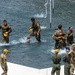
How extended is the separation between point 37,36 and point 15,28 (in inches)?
302

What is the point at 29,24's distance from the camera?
42.7 meters

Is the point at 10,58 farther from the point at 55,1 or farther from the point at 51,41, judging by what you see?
the point at 55,1

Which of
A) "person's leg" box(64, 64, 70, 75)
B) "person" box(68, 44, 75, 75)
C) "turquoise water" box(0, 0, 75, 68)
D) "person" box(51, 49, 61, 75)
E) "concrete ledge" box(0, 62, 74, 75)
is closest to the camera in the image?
"person" box(51, 49, 61, 75)

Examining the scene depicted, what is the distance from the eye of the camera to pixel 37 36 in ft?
108

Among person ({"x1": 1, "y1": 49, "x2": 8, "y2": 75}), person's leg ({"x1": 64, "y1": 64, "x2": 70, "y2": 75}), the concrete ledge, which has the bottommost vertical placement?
the concrete ledge

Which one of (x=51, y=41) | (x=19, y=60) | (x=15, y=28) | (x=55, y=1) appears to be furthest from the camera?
(x=55, y=1)

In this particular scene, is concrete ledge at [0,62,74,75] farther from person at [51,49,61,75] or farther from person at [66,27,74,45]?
person at [66,27,74,45]

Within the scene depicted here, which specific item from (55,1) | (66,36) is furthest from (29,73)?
(55,1)

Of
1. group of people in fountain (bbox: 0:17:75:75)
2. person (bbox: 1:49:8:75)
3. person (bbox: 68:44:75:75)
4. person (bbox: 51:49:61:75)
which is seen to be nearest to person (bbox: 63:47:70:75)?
group of people in fountain (bbox: 0:17:75:75)

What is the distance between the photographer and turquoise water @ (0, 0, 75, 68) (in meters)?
29.2

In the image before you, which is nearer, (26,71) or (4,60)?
(4,60)

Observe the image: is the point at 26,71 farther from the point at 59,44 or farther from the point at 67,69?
the point at 59,44

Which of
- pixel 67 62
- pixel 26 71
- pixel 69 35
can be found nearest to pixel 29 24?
pixel 69 35

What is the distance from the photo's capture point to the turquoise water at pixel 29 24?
29188mm
